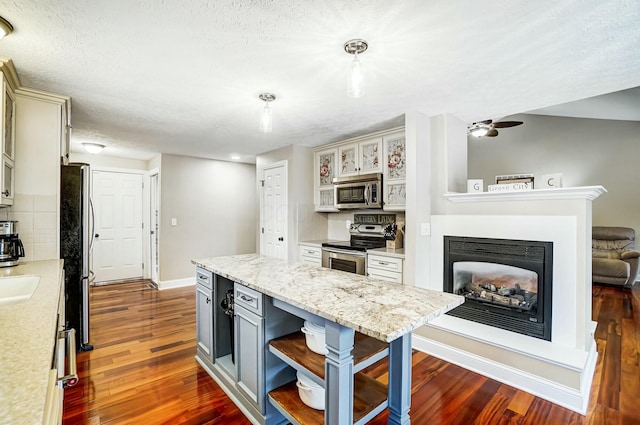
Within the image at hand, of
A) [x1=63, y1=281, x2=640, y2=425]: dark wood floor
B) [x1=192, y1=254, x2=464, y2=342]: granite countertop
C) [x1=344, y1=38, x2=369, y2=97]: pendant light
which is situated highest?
[x1=344, y1=38, x2=369, y2=97]: pendant light

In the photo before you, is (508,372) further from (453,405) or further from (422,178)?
(422,178)

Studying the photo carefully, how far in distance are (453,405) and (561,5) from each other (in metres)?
2.32

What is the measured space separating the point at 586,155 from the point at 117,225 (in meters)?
8.81

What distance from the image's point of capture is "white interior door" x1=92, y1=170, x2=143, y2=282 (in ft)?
16.2

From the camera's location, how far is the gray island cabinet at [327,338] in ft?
4.15

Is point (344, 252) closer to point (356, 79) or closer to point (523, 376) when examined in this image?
point (523, 376)

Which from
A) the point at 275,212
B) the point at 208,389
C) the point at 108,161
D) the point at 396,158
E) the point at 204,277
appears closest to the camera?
the point at 208,389

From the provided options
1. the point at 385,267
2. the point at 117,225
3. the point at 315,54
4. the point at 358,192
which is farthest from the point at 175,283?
the point at 315,54

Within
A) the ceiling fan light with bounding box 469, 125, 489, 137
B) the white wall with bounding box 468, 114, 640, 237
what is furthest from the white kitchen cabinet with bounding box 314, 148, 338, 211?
the white wall with bounding box 468, 114, 640, 237

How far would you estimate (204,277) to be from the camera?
238 centimetres

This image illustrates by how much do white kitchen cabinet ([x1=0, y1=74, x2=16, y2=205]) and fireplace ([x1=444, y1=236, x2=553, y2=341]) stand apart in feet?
11.1

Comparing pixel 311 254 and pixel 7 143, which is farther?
pixel 311 254

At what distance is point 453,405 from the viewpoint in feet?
6.54

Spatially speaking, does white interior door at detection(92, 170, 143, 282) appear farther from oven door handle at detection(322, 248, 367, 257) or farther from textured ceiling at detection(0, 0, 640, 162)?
oven door handle at detection(322, 248, 367, 257)
